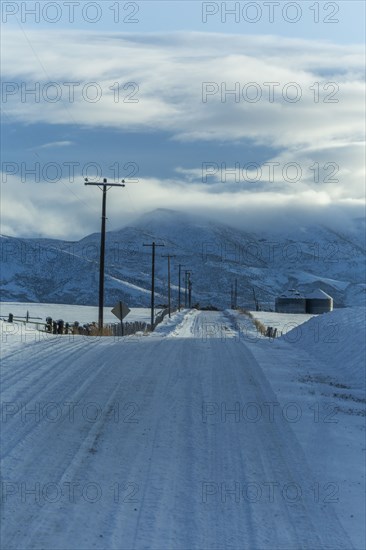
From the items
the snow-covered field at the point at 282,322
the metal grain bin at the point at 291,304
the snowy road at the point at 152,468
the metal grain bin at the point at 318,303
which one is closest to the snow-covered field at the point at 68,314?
the snow-covered field at the point at 282,322

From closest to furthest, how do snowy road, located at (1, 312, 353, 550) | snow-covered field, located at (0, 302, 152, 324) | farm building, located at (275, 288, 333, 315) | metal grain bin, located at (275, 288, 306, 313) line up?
snowy road, located at (1, 312, 353, 550), snow-covered field, located at (0, 302, 152, 324), farm building, located at (275, 288, 333, 315), metal grain bin, located at (275, 288, 306, 313)

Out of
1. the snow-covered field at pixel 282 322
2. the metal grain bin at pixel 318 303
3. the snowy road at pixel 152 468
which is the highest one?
the metal grain bin at pixel 318 303

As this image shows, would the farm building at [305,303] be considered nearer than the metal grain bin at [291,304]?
Yes

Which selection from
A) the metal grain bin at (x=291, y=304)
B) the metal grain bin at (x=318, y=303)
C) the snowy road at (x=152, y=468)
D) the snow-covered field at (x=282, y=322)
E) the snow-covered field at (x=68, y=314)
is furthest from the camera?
the metal grain bin at (x=291, y=304)

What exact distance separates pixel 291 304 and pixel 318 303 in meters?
6.30

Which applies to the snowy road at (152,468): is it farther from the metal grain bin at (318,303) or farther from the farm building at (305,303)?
the farm building at (305,303)

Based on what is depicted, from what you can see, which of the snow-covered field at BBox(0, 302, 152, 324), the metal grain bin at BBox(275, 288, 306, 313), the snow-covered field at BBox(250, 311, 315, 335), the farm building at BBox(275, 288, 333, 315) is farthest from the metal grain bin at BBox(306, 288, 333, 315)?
the snow-covered field at BBox(0, 302, 152, 324)

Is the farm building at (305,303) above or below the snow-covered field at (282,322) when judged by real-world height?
above

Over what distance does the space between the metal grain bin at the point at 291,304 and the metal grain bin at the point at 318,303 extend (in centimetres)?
138

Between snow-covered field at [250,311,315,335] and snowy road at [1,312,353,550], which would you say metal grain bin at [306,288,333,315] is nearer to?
snow-covered field at [250,311,315,335]

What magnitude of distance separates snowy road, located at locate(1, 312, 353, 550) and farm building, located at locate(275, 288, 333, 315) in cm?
11850

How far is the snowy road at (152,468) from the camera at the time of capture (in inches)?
264

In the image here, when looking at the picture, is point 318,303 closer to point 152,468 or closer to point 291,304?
point 291,304

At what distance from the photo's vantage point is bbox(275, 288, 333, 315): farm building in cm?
13125
